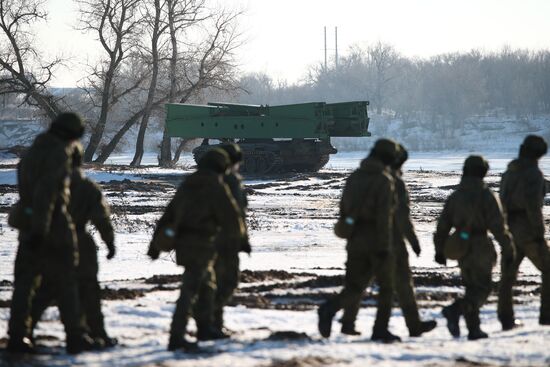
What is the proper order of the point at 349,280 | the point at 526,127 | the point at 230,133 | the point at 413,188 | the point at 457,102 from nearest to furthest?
the point at 349,280 → the point at 413,188 → the point at 230,133 → the point at 526,127 → the point at 457,102

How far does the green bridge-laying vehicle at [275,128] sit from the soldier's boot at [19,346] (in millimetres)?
32319

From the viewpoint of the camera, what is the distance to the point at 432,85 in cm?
11831

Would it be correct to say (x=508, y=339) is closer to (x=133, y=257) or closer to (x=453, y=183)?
(x=133, y=257)

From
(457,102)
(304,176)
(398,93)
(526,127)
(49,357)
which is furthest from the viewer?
(398,93)

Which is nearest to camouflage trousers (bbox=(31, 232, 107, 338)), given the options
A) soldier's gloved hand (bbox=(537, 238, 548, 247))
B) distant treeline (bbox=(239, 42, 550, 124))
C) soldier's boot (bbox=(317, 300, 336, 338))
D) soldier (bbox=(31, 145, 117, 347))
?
soldier (bbox=(31, 145, 117, 347))

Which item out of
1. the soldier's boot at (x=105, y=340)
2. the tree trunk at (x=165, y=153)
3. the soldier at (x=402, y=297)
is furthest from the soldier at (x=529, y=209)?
the tree trunk at (x=165, y=153)

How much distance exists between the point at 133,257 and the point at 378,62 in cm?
11429

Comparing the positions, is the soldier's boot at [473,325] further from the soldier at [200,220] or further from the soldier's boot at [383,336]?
the soldier at [200,220]

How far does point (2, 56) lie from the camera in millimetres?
42281

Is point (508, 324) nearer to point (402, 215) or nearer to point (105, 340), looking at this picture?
point (402, 215)

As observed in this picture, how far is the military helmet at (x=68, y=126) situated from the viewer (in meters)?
7.47

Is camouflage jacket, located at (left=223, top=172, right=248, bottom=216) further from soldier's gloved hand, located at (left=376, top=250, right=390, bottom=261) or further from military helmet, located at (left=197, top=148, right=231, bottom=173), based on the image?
soldier's gloved hand, located at (left=376, top=250, right=390, bottom=261)

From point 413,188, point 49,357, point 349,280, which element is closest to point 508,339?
point 349,280

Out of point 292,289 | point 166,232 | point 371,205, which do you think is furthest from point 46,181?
point 292,289
